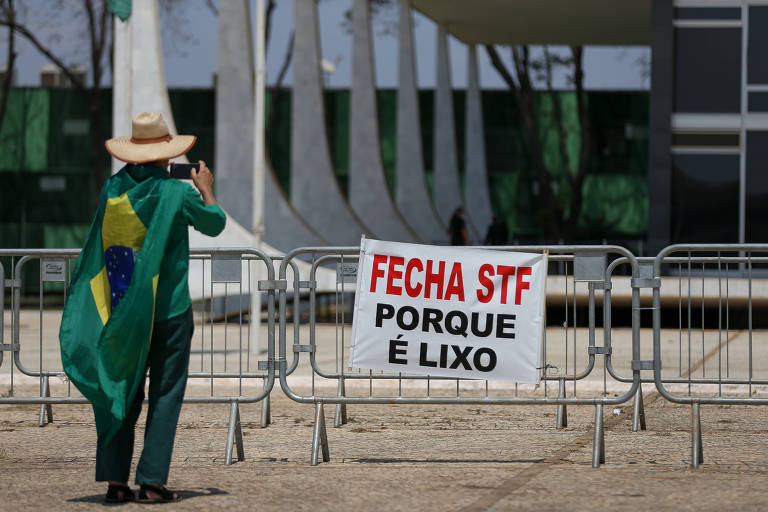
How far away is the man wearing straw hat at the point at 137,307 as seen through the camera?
5.91 m

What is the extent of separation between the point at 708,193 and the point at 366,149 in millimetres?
10781

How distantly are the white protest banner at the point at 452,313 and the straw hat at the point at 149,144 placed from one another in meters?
1.80

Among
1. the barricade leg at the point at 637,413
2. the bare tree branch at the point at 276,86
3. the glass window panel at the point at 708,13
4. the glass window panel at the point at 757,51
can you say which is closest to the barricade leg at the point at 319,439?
the barricade leg at the point at 637,413

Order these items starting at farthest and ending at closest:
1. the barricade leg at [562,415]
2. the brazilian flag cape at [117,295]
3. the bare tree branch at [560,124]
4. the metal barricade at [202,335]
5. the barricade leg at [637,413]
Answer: the bare tree branch at [560,124]
the barricade leg at [562,415]
the barricade leg at [637,413]
the metal barricade at [202,335]
the brazilian flag cape at [117,295]

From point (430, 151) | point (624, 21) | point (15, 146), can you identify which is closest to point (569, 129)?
point (430, 151)

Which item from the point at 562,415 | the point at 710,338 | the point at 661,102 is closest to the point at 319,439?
the point at 562,415

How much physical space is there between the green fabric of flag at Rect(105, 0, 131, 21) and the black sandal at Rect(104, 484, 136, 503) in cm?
1151

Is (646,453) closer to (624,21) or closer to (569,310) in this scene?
(569,310)

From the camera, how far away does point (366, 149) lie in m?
31.5

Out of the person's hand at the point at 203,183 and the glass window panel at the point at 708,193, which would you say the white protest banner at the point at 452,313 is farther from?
the glass window panel at the point at 708,193

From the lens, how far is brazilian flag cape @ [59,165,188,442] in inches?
233

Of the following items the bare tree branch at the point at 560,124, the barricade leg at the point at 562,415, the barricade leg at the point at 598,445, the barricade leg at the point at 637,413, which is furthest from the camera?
the bare tree branch at the point at 560,124

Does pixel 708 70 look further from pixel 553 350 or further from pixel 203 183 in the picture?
→ pixel 203 183

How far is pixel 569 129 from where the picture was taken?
4134cm
